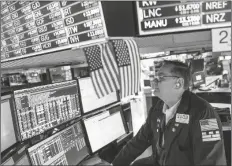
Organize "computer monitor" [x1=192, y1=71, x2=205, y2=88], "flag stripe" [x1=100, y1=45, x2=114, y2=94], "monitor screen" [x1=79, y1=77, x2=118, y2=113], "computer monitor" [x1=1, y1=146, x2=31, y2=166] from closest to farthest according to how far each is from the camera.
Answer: "computer monitor" [x1=1, y1=146, x2=31, y2=166], "flag stripe" [x1=100, y1=45, x2=114, y2=94], "monitor screen" [x1=79, y1=77, x2=118, y2=113], "computer monitor" [x1=192, y1=71, x2=205, y2=88]

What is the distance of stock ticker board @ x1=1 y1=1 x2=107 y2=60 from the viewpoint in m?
2.23

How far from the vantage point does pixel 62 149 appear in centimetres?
205

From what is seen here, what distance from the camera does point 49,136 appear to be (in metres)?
1.92

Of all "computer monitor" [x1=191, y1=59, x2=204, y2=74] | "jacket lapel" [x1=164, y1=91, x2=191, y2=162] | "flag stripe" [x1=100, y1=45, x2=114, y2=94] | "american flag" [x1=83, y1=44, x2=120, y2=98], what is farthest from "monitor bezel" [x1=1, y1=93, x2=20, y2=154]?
"computer monitor" [x1=191, y1=59, x2=204, y2=74]

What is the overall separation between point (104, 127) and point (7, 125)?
1.21 m

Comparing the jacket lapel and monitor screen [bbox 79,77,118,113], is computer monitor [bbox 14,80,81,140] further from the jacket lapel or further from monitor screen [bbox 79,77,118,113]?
the jacket lapel

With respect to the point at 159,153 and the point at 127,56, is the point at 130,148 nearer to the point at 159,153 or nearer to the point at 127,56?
the point at 159,153

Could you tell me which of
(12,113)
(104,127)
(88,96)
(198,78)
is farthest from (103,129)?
(198,78)

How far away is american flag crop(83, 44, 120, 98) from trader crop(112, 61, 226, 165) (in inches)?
21.0

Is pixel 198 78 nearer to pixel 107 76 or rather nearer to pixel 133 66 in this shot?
pixel 133 66

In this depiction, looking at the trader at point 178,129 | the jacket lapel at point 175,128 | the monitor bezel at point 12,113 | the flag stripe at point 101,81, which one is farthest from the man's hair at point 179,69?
the monitor bezel at point 12,113

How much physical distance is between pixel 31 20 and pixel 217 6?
7.33 ft

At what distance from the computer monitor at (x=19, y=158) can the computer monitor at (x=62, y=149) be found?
4 centimetres

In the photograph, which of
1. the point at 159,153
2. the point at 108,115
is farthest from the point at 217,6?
the point at 108,115
